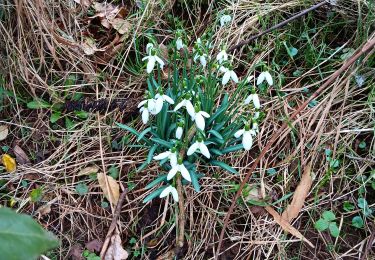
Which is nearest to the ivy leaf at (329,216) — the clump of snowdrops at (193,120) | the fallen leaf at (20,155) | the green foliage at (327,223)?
the green foliage at (327,223)

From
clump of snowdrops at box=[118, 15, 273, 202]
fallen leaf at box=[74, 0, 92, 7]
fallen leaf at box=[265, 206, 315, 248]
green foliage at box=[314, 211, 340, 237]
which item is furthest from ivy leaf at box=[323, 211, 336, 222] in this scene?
fallen leaf at box=[74, 0, 92, 7]

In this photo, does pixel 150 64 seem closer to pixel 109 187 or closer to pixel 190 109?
pixel 190 109

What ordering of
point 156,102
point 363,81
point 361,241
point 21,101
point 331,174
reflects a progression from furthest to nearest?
point 21,101 < point 363,81 < point 331,174 < point 361,241 < point 156,102

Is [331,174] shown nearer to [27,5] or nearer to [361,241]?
[361,241]

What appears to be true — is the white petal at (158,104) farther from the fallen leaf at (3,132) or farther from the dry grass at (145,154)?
the fallen leaf at (3,132)

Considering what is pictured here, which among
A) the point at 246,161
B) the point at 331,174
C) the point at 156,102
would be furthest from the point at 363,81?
the point at 156,102

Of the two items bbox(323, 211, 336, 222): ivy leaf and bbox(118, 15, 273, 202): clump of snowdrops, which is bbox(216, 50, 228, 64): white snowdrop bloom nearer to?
bbox(118, 15, 273, 202): clump of snowdrops
